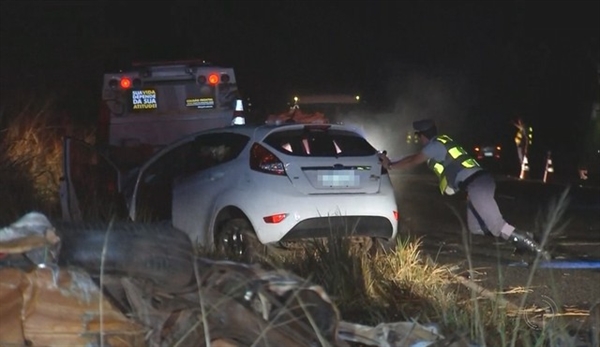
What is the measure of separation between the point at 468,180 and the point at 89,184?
4.28 meters

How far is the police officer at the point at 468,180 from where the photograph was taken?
12039 millimetres

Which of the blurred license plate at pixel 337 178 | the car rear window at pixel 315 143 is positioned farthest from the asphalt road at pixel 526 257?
the car rear window at pixel 315 143

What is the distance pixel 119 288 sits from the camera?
565 cm

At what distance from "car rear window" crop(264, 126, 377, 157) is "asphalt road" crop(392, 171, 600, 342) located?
115 centimetres

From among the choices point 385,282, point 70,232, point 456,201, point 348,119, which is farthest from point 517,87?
point 70,232

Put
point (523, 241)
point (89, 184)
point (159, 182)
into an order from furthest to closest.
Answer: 1. point (89, 184)
2. point (159, 182)
3. point (523, 241)

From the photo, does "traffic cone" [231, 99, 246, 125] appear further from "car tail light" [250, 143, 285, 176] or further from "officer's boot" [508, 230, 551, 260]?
"officer's boot" [508, 230, 551, 260]

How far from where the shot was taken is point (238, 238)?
1123cm

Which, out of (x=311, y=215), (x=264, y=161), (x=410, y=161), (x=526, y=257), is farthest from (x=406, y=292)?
(x=526, y=257)

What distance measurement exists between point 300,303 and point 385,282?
3382 mm

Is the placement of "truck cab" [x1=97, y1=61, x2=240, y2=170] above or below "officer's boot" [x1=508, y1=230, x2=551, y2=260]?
above

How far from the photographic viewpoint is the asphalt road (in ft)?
→ 29.8

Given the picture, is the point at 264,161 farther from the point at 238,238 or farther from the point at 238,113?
the point at 238,113

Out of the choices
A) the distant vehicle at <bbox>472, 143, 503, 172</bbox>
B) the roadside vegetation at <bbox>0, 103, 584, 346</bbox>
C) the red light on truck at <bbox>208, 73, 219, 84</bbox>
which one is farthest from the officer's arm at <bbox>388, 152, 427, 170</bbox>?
the distant vehicle at <bbox>472, 143, 503, 172</bbox>
